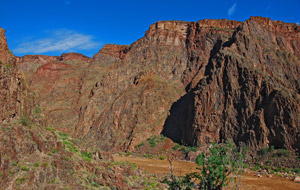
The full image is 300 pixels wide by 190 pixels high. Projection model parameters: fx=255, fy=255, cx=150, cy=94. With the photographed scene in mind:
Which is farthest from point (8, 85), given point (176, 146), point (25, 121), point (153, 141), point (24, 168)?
point (153, 141)

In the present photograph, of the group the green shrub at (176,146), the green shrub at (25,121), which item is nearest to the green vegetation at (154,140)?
the green shrub at (176,146)

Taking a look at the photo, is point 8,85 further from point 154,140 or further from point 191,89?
point 191,89

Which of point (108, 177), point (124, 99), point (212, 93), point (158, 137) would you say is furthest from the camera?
point (124, 99)

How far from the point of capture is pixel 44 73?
100m

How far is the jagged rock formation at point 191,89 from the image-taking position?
45062 millimetres

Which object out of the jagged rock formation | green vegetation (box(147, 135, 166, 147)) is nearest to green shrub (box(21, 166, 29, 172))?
the jagged rock formation

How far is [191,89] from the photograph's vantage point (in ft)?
224

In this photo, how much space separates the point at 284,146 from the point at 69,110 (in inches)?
2362

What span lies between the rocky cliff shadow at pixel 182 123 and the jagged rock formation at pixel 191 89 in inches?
9.2

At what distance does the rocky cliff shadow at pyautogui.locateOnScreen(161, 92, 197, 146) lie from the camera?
175 feet

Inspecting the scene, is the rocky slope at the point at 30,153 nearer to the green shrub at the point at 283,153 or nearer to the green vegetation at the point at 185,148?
the green shrub at the point at 283,153

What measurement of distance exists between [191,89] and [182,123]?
13562mm

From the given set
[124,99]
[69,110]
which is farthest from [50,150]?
[69,110]

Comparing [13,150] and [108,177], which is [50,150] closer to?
[13,150]
